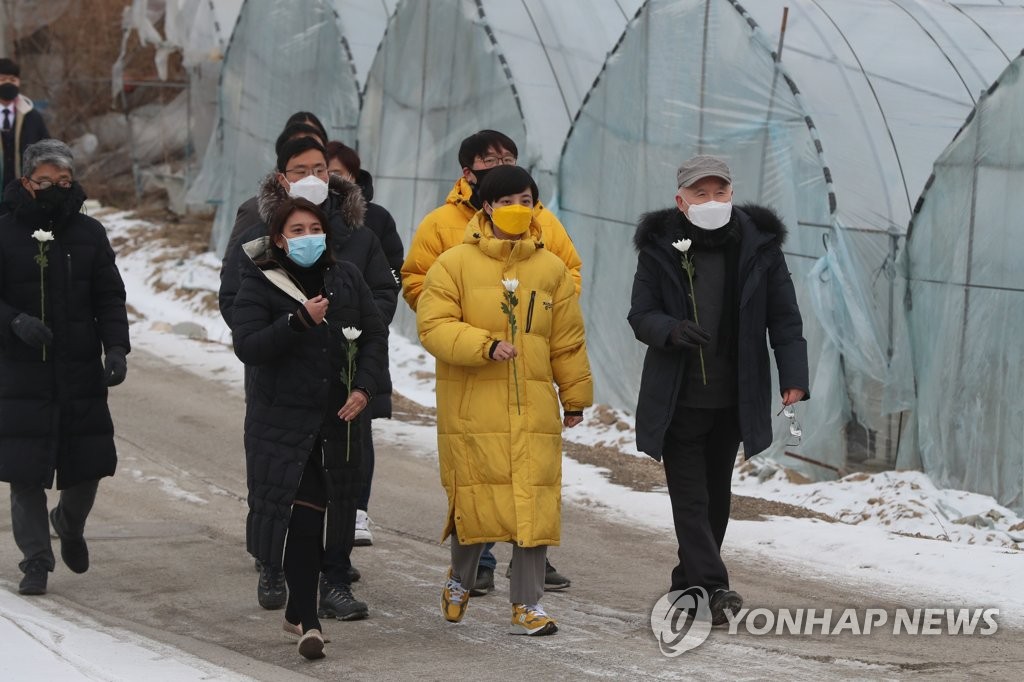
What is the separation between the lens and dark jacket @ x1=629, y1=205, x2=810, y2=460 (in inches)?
230

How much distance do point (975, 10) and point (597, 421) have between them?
5.33 metres

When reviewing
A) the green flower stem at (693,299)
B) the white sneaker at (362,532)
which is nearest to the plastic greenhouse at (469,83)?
the white sneaker at (362,532)

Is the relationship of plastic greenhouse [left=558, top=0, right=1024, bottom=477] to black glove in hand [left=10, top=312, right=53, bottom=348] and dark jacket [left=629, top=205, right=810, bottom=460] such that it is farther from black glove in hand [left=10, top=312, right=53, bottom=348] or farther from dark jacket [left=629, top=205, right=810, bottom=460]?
black glove in hand [left=10, top=312, right=53, bottom=348]

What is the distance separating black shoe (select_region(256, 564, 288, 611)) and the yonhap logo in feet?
4.88

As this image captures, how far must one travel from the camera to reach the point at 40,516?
664cm

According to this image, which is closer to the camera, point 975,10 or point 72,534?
point 72,534

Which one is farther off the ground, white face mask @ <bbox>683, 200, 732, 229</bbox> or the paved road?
white face mask @ <bbox>683, 200, 732, 229</bbox>

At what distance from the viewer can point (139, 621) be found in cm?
620

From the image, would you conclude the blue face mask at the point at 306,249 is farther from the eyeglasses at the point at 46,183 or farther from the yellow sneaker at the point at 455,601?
the eyeglasses at the point at 46,183

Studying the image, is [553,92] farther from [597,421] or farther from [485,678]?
[485,678]

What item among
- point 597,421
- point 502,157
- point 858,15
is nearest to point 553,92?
point 858,15

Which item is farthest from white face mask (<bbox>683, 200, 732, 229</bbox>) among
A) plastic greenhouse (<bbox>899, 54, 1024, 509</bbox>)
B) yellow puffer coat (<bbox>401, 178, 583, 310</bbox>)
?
plastic greenhouse (<bbox>899, 54, 1024, 509</bbox>)

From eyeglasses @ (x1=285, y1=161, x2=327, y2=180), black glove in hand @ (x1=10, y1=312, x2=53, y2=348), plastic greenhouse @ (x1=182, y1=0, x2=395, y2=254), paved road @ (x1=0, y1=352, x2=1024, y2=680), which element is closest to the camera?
paved road @ (x1=0, y1=352, x2=1024, y2=680)

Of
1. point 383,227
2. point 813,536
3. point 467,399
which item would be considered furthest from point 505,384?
point 813,536
